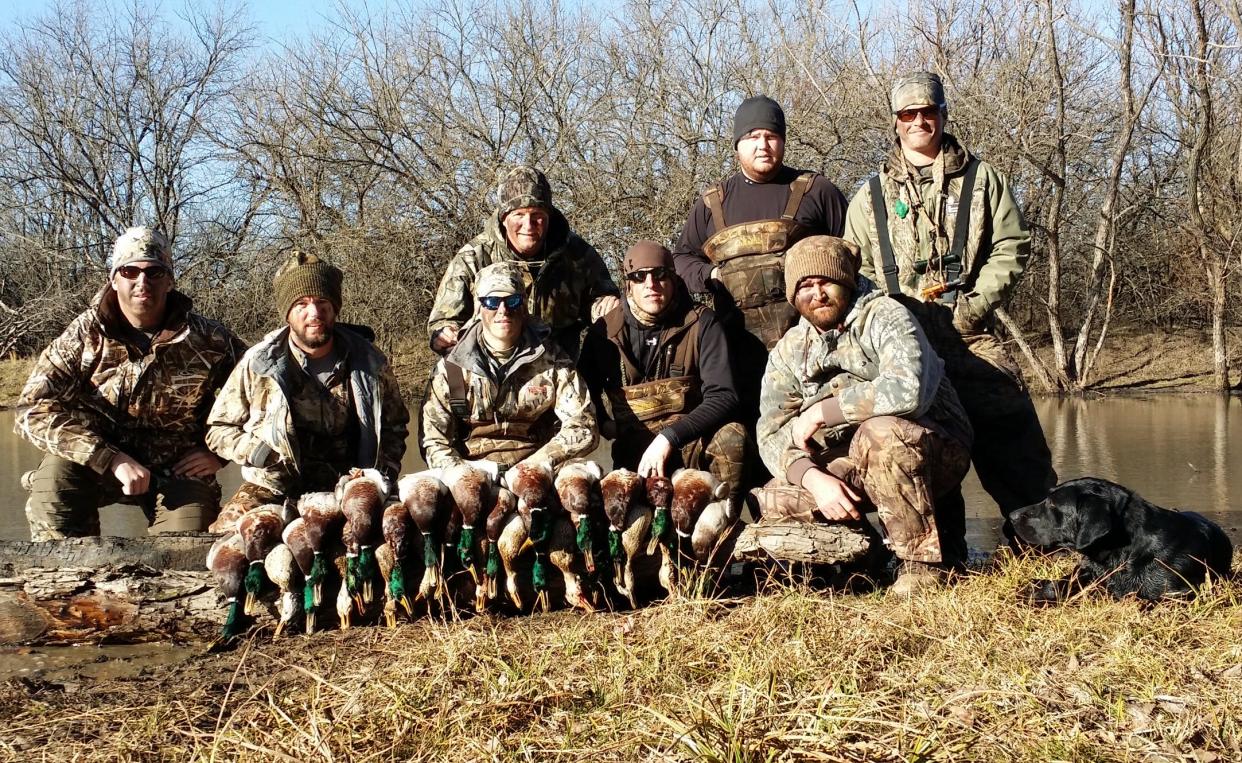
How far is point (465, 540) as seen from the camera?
15.3 feet

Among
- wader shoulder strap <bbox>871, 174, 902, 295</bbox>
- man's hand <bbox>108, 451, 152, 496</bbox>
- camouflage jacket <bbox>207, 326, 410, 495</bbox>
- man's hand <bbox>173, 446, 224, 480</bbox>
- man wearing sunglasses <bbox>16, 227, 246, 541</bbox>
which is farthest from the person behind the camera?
man's hand <bbox>173, 446, 224, 480</bbox>

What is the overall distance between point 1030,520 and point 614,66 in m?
15.7

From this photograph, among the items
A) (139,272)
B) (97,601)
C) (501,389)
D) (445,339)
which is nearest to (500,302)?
(501,389)

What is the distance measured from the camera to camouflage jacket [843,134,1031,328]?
18.4 ft

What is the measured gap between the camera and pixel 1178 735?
2.95m

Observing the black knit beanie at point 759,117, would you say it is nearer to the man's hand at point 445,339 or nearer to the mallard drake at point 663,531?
the man's hand at point 445,339

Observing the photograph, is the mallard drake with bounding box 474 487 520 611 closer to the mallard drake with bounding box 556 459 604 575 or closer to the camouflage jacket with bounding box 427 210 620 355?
the mallard drake with bounding box 556 459 604 575

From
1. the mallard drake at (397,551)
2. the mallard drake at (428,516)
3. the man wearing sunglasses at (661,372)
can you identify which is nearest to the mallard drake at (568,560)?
the mallard drake at (428,516)

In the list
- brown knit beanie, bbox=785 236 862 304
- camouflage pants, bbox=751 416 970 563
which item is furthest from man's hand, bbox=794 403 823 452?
brown knit beanie, bbox=785 236 862 304

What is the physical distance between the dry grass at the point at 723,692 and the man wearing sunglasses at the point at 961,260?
1.43 metres

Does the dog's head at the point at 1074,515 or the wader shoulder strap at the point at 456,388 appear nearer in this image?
the dog's head at the point at 1074,515

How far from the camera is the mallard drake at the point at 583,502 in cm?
469

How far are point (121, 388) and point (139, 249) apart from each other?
0.76 m

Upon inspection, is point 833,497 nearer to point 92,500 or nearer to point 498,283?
point 498,283
